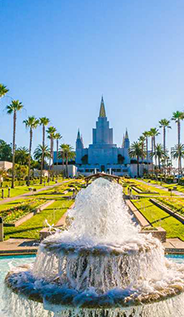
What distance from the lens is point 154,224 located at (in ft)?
48.8

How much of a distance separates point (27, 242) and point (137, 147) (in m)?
86.8

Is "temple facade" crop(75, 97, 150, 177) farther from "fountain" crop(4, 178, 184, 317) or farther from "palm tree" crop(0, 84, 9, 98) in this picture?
"fountain" crop(4, 178, 184, 317)

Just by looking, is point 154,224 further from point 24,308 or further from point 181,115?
point 181,115

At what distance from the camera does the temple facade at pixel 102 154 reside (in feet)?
379

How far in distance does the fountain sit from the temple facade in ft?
350

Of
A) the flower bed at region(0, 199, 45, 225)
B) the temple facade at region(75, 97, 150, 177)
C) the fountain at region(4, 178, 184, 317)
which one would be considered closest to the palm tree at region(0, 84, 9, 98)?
the flower bed at region(0, 199, 45, 225)

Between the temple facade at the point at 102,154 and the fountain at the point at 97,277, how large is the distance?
107m

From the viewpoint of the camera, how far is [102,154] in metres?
117

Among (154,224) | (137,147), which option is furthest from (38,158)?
(154,224)

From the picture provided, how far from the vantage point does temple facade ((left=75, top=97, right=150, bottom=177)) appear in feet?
379

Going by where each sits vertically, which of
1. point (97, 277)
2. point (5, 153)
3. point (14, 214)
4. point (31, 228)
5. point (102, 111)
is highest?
point (102, 111)

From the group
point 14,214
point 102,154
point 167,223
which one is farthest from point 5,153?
point 167,223

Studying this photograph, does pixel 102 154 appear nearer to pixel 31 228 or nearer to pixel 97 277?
pixel 31 228

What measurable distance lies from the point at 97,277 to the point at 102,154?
4425 inches
